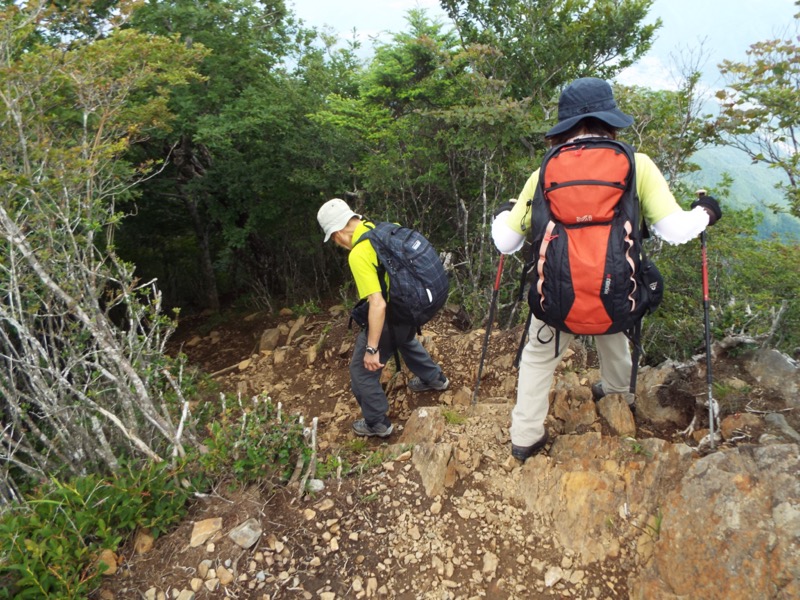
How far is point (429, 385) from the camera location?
15.5 ft

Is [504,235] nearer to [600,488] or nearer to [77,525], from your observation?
[600,488]

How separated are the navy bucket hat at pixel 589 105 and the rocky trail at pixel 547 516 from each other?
1.85 meters

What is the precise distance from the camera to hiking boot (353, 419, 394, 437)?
13.5 ft

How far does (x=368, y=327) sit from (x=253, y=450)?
1.13 meters

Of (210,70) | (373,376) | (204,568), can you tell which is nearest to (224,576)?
(204,568)

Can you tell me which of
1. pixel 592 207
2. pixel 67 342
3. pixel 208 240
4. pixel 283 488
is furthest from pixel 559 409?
pixel 208 240

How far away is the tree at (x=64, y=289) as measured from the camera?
10.2 ft

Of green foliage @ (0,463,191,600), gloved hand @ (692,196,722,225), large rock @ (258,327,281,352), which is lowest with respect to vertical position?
large rock @ (258,327,281,352)

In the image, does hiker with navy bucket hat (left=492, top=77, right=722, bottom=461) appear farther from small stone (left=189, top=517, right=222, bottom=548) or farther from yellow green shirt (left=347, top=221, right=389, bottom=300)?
small stone (left=189, top=517, right=222, bottom=548)

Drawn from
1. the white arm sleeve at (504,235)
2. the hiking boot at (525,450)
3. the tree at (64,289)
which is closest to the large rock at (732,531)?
the hiking boot at (525,450)

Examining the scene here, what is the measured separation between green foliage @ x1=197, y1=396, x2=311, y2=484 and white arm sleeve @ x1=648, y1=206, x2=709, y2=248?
2.45m

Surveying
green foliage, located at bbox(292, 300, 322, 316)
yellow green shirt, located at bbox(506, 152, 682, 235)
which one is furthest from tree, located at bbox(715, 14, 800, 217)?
green foliage, located at bbox(292, 300, 322, 316)

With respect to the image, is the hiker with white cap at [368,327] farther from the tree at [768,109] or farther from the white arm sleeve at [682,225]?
the tree at [768,109]

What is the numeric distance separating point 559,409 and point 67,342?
3579 millimetres
